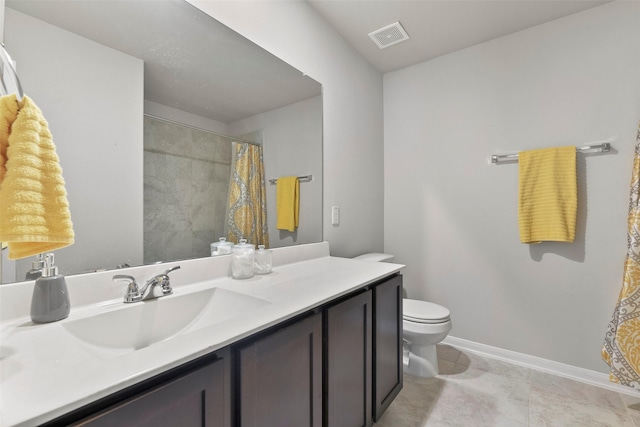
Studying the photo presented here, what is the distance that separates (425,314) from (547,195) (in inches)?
45.8

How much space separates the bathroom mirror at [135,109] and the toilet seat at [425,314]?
1159mm

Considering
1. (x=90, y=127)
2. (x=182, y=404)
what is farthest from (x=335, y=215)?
(x=182, y=404)

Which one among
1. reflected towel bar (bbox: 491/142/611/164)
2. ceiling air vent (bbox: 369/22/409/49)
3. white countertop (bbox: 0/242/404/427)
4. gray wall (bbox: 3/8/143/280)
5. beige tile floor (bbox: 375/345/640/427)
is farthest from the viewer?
ceiling air vent (bbox: 369/22/409/49)

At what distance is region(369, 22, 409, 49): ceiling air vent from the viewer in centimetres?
196

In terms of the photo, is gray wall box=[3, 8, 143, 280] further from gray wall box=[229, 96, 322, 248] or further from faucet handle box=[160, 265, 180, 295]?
gray wall box=[229, 96, 322, 248]

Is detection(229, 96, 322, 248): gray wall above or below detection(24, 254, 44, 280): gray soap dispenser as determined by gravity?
above

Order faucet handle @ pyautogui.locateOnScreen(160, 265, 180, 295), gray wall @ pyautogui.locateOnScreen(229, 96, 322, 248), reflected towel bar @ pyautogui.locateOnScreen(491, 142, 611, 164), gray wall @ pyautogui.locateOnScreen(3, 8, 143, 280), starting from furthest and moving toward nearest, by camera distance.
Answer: reflected towel bar @ pyautogui.locateOnScreen(491, 142, 611, 164) → gray wall @ pyautogui.locateOnScreen(229, 96, 322, 248) → faucet handle @ pyautogui.locateOnScreen(160, 265, 180, 295) → gray wall @ pyautogui.locateOnScreen(3, 8, 143, 280)

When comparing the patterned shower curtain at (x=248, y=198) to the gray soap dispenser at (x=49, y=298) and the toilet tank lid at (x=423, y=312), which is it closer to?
the gray soap dispenser at (x=49, y=298)

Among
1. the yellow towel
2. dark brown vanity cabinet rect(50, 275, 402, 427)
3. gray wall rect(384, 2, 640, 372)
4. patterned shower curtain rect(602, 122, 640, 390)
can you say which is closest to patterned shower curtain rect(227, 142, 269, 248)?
dark brown vanity cabinet rect(50, 275, 402, 427)

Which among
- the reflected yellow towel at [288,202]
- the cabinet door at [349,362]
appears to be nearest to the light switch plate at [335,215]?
the reflected yellow towel at [288,202]

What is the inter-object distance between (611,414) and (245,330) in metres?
2.12

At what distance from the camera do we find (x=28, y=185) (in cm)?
53

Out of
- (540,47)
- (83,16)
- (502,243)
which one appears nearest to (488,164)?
(502,243)

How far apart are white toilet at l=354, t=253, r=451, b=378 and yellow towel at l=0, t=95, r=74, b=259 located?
177 cm
